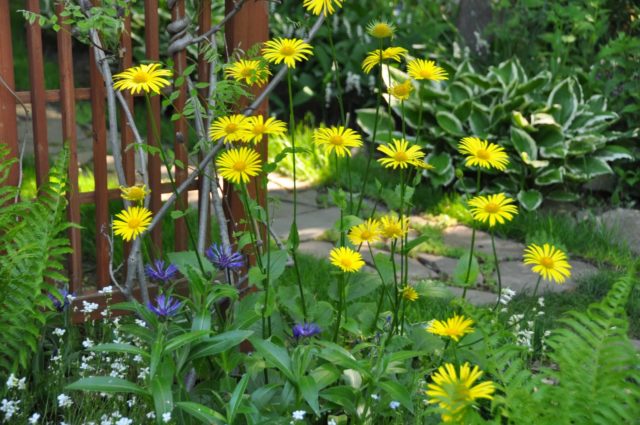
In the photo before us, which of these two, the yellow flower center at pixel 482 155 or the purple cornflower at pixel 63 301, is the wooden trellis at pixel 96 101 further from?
the yellow flower center at pixel 482 155

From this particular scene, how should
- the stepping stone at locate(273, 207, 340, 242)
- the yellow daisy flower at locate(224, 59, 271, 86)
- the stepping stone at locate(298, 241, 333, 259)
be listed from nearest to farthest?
the yellow daisy flower at locate(224, 59, 271, 86) → the stepping stone at locate(298, 241, 333, 259) → the stepping stone at locate(273, 207, 340, 242)

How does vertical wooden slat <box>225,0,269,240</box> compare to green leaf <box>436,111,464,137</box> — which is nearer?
vertical wooden slat <box>225,0,269,240</box>

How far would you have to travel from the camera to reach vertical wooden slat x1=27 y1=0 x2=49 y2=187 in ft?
10.2

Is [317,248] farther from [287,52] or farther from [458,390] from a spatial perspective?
[458,390]

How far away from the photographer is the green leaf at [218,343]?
2.57 meters

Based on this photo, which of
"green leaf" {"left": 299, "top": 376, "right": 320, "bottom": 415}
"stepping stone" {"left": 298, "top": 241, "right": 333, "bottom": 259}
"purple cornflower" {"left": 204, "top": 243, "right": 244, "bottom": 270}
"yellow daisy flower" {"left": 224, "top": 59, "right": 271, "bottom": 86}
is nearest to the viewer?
"green leaf" {"left": 299, "top": 376, "right": 320, "bottom": 415}

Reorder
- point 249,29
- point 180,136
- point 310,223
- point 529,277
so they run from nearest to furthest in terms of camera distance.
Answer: point 180,136 < point 249,29 < point 529,277 < point 310,223

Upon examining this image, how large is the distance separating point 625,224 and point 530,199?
1.59 ft

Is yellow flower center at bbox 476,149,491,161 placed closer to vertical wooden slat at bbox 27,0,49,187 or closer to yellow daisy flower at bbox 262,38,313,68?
yellow daisy flower at bbox 262,38,313,68

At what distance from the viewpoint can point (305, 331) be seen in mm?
2701

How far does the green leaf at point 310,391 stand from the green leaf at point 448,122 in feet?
10.1

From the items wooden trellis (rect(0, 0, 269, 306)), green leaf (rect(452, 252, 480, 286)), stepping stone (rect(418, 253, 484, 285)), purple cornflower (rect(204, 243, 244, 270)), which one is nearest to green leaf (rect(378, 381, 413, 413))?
green leaf (rect(452, 252, 480, 286))

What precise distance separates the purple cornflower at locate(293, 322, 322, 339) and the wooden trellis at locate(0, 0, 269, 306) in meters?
0.62

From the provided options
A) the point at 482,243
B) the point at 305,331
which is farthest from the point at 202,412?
the point at 482,243
